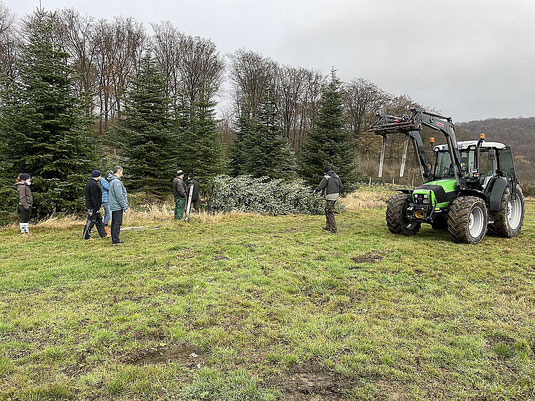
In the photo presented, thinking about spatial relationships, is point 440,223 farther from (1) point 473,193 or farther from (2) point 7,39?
(2) point 7,39

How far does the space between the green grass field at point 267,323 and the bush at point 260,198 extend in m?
6.42

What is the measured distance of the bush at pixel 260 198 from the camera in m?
13.8

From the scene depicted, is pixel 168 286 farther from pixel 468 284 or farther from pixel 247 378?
pixel 468 284

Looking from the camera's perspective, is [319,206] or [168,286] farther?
[319,206]

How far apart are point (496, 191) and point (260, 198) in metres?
8.36

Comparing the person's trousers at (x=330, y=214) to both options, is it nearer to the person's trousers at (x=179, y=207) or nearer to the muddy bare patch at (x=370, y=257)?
the muddy bare patch at (x=370, y=257)

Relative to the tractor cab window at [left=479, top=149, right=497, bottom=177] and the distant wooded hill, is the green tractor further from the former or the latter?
the distant wooded hill

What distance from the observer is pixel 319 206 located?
48.9ft

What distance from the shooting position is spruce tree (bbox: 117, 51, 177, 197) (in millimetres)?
15375

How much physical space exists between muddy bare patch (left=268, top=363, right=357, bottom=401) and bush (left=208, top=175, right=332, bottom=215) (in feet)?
35.3

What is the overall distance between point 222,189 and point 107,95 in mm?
24830

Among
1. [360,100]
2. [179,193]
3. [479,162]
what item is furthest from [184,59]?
[479,162]

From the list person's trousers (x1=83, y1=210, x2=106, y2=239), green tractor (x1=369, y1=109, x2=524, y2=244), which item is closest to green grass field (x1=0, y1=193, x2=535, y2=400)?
green tractor (x1=369, y1=109, x2=524, y2=244)

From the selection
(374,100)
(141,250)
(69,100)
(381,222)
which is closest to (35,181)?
(69,100)
